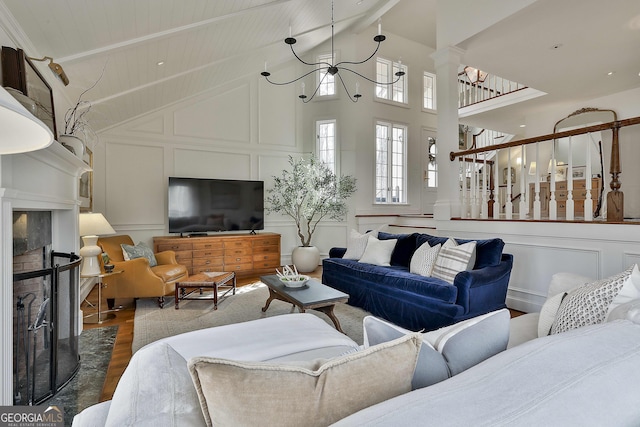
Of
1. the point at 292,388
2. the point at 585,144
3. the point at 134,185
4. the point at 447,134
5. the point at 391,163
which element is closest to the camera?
the point at 292,388

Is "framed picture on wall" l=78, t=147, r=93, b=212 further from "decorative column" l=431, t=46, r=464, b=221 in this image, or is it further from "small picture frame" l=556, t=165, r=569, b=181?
"small picture frame" l=556, t=165, r=569, b=181

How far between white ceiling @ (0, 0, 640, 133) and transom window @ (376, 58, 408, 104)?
36.3 inches

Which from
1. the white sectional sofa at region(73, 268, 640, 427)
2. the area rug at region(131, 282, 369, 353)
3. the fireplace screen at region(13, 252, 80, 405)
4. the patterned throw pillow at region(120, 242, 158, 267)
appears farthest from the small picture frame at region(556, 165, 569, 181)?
the fireplace screen at region(13, 252, 80, 405)

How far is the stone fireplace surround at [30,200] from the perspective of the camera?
4.87 ft

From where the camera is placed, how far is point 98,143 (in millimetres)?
4996

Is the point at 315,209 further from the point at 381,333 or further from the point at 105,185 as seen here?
the point at 381,333

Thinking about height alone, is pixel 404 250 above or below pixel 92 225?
below

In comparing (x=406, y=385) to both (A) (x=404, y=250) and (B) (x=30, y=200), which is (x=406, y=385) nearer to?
(B) (x=30, y=200)

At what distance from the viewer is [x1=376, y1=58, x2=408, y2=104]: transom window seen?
674 cm

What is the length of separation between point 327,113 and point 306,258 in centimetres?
293

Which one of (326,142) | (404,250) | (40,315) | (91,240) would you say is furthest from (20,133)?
(326,142)

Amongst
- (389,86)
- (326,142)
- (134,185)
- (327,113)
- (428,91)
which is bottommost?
(134,185)

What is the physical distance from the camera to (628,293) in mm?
1229

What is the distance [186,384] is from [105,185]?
210 inches
